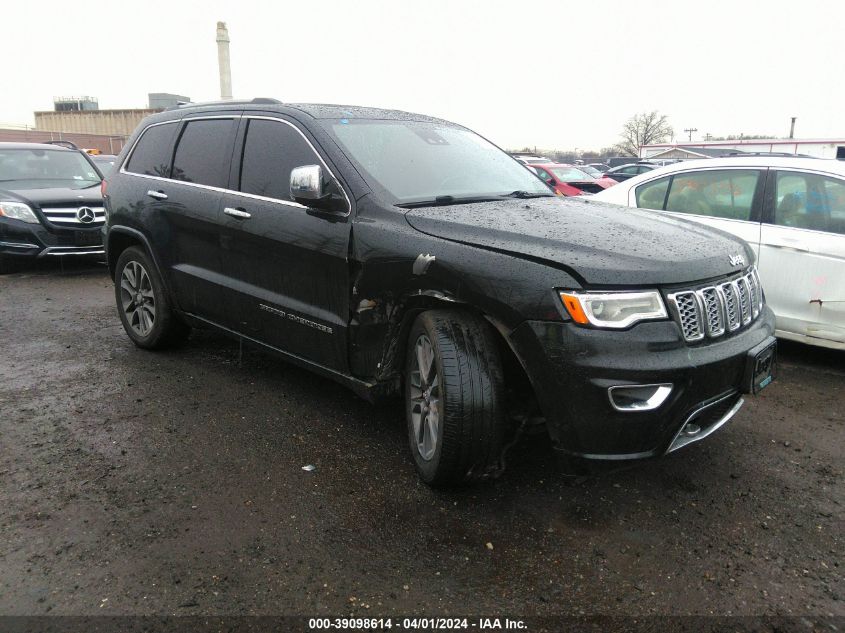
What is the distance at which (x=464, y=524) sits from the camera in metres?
2.99

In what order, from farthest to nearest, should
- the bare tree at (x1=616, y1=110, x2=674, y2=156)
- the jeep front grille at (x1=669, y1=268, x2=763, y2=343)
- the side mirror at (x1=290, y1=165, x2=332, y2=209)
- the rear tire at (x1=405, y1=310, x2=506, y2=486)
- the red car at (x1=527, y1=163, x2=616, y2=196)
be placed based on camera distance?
the bare tree at (x1=616, y1=110, x2=674, y2=156) < the red car at (x1=527, y1=163, x2=616, y2=196) < the side mirror at (x1=290, y1=165, x2=332, y2=209) < the rear tire at (x1=405, y1=310, x2=506, y2=486) < the jeep front grille at (x1=669, y1=268, x2=763, y2=343)

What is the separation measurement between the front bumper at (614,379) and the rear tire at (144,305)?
3.19 metres

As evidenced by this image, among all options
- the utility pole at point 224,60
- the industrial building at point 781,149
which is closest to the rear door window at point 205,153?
the utility pole at point 224,60

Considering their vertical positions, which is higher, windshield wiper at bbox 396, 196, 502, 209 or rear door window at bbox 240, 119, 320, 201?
rear door window at bbox 240, 119, 320, 201

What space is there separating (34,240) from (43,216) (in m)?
0.32

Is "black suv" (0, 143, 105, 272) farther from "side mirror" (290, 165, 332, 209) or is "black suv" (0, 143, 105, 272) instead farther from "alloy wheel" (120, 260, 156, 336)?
"side mirror" (290, 165, 332, 209)

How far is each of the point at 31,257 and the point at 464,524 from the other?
309 inches

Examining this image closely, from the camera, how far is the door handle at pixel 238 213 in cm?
404

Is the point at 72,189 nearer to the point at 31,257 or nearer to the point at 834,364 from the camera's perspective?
the point at 31,257

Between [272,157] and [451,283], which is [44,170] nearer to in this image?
[272,157]

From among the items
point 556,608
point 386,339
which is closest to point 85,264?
point 386,339

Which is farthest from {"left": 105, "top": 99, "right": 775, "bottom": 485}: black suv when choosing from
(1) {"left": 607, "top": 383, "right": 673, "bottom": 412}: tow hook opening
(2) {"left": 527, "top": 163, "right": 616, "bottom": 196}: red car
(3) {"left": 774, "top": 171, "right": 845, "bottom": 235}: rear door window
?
(2) {"left": 527, "top": 163, "right": 616, "bottom": 196}: red car

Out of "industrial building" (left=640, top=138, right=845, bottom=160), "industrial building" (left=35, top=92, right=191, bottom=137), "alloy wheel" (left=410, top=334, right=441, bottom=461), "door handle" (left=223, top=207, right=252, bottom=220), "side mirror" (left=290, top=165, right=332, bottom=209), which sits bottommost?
"alloy wheel" (left=410, top=334, right=441, bottom=461)

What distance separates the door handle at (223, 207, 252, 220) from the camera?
13.3 ft
